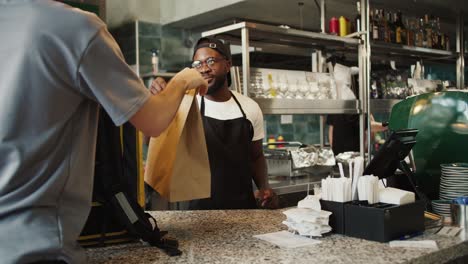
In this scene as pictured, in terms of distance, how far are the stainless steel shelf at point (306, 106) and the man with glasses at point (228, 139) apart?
0.34m

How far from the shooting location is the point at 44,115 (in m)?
1.05

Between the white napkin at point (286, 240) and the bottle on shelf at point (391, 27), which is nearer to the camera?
the white napkin at point (286, 240)

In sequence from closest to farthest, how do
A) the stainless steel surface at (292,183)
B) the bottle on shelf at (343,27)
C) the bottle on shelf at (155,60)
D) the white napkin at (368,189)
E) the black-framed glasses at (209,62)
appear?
1. the white napkin at (368,189)
2. the black-framed glasses at (209,62)
3. the stainless steel surface at (292,183)
4. the bottle on shelf at (343,27)
5. the bottle on shelf at (155,60)

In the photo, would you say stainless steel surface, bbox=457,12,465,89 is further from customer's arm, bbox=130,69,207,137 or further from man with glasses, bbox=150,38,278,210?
customer's arm, bbox=130,69,207,137

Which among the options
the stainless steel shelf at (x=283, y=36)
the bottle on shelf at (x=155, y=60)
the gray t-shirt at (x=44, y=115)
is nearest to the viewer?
the gray t-shirt at (x=44, y=115)

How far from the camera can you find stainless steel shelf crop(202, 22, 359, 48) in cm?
324

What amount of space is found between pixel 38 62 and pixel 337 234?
1080 millimetres

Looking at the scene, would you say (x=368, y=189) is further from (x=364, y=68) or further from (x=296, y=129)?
(x=296, y=129)

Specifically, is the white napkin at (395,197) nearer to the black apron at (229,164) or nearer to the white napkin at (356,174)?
the white napkin at (356,174)

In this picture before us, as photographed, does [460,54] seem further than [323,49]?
Yes

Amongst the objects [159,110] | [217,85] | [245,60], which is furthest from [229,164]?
[159,110]

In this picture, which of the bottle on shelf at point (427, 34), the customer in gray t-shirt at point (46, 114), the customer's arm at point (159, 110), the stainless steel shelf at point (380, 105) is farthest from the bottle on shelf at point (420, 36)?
the customer in gray t-shirt at point (46, 114)

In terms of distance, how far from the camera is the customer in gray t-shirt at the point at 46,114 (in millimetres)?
1012

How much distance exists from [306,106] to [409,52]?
167 centimetres
